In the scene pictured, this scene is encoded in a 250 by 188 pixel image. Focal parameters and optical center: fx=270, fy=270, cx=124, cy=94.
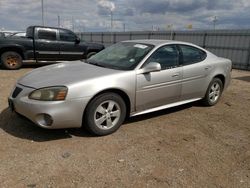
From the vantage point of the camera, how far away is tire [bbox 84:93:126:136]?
3.88 m

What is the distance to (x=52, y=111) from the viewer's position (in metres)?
3.62

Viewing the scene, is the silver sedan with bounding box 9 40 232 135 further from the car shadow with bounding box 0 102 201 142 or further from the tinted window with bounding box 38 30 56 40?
the tinted window with bounding box 38 30 56 40

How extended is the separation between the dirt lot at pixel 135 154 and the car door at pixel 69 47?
6601 mm

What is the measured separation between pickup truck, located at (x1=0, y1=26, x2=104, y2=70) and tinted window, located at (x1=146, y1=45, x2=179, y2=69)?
7.20m

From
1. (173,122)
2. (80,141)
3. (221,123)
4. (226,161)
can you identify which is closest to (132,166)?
(80,141)

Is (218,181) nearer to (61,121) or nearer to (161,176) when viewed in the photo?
(161,176)

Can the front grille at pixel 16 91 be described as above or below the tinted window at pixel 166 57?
below

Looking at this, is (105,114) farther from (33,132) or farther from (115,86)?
(33,132)

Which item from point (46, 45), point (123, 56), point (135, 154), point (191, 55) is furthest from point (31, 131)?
point (46, 45)

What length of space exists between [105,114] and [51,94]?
2.80ft

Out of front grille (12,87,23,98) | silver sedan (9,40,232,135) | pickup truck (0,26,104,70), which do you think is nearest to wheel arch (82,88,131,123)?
silver sedan (9,40,232,135)

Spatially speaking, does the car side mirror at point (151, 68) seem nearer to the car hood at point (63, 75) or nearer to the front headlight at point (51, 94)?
the car hood at point (63, 75)

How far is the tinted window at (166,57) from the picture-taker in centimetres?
461

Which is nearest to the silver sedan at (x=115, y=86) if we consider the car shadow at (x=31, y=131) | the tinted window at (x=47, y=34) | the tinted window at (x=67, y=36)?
the car shadow at (x=31, y=131)
